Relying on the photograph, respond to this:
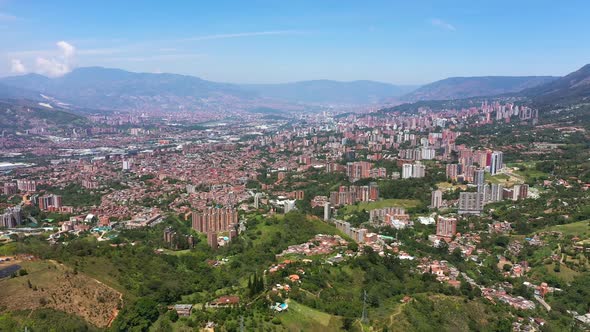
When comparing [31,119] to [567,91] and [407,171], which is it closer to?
[407,171]

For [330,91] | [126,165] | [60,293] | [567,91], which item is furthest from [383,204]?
[330,91]

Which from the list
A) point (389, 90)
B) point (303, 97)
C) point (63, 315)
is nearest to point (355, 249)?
point (63, 315)

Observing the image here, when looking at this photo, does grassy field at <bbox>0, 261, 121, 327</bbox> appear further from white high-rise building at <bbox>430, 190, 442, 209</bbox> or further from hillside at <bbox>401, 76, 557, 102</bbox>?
hillside at <bbox>401, 76, 557, 102</bbox>

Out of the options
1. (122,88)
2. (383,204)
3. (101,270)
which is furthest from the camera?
(122,88)

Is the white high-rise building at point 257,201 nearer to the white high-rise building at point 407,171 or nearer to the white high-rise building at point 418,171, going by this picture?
the white high-rise building at point 407,171

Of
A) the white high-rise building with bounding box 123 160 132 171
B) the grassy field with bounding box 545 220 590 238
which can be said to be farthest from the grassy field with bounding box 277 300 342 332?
the white high-rise building with bounding box 123 160 132 171

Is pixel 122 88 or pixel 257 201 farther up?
pixel 122 88
